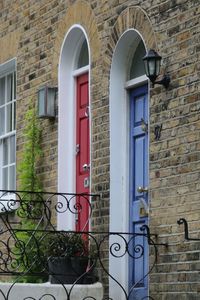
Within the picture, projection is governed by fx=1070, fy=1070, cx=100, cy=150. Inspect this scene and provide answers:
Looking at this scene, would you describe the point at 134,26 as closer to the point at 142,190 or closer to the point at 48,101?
the point at 142,190

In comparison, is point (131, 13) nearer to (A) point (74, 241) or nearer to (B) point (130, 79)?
(B) point (130, 79)

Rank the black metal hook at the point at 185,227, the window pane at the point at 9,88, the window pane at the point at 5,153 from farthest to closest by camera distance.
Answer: the window pane at the point at 9,88 → the window pane at the point at 5,153 → the black metal hook at the point at 185,227

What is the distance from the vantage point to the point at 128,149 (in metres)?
12.0

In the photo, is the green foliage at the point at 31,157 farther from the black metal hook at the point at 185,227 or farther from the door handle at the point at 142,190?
the black metal hook at the point at 185,227

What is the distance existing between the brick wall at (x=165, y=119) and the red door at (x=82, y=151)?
0.37m

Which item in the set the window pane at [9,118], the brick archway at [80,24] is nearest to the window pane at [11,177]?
the window pane at [9,118]

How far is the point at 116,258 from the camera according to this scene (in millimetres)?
11812

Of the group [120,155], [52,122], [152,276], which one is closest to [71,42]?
[52,122]

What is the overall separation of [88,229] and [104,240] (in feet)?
1.91

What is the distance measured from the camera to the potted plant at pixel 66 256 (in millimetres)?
11617

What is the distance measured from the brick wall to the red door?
0.37 m

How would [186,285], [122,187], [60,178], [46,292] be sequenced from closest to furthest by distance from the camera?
[186,285]
[46,292]
[122,187]
[60,178]

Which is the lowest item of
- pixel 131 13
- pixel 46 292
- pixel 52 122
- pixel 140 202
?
pixel 46 292

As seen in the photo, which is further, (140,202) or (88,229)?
(88,229)
